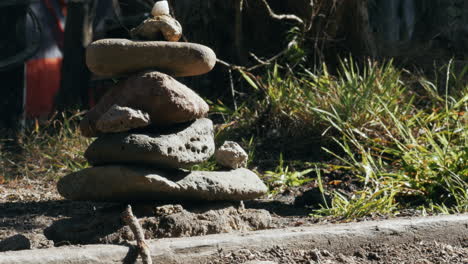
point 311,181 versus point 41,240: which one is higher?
point 41,240

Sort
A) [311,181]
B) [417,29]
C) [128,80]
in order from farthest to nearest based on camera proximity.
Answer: [417,29] < [311,181] < [128,80]

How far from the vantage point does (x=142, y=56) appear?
11.6 ft

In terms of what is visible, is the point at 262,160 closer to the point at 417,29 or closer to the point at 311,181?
the point at 311,181

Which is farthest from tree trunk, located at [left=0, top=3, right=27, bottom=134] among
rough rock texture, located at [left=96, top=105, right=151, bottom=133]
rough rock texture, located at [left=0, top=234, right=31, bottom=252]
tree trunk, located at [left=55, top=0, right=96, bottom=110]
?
rough rock texture, located at [left=0, top=234, right=31, bottom=252]

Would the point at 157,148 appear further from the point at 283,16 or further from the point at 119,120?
the point at 283,16

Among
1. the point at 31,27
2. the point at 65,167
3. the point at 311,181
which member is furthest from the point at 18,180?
the point at 31,27

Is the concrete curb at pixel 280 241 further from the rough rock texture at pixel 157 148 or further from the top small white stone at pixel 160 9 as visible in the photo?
the top small white stone at pixel 160 9

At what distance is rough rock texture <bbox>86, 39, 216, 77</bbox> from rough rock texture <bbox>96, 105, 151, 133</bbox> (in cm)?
29

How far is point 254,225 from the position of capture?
368 centimetres

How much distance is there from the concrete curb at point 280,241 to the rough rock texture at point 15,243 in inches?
15.3

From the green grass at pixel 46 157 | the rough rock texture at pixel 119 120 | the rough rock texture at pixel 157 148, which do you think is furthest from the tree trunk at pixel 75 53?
the rough rock texture at pixel 119 120

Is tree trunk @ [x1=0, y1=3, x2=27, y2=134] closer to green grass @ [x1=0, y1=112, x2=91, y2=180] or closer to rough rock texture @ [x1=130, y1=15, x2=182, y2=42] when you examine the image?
green grass @ [x1=0, y1=112, x2=91, y2=180]

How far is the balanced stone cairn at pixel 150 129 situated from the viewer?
3334 mm

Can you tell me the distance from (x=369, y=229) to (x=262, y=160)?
2.46 meters
